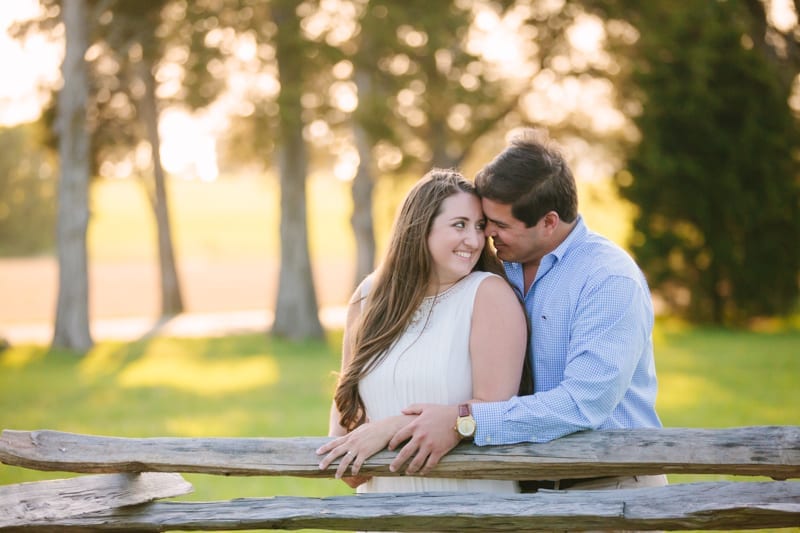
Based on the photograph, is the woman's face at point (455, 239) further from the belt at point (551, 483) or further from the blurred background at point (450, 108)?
the blurred background at point (450, 108)

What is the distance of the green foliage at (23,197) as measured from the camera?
60531mm

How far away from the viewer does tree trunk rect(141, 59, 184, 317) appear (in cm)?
2623

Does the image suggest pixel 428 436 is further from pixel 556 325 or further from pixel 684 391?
pixel 684 391

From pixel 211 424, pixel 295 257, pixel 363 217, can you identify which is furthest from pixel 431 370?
pixel 363 217

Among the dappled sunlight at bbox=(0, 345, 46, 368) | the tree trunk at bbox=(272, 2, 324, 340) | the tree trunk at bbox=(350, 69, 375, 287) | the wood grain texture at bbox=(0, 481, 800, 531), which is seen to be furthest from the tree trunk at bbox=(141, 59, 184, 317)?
the wood grain texture at bbox=(0, 481, 800, 531)

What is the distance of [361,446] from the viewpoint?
3.34m

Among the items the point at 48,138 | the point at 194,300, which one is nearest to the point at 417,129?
the point at 48,138

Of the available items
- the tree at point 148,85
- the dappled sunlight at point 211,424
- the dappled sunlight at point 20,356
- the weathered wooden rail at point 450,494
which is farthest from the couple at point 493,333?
the tree at point 148,85

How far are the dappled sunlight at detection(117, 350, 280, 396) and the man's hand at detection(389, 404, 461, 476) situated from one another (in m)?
11.4

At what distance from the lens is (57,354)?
18703 mm

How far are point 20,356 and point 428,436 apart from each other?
17.8m

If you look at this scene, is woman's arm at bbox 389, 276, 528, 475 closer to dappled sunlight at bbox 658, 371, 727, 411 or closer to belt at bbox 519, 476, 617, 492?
belt at bbox 519, 476, 617, 492

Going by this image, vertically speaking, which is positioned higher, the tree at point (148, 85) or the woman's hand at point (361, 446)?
the tree at point (148, 85)

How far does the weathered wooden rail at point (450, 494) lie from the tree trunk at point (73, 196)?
16729 mm
